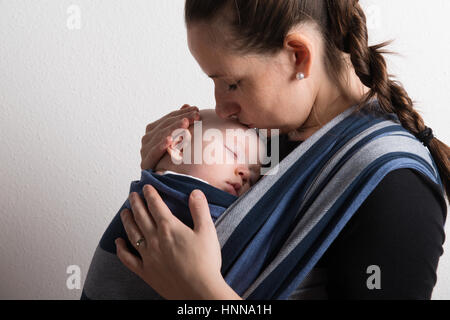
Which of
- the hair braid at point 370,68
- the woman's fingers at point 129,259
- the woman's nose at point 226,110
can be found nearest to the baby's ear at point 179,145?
the woman's nose at point 226,110

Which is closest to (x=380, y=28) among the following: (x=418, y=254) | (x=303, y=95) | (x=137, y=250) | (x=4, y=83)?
(x=303, y=95)

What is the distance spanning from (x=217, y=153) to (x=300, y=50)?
0.29 metres

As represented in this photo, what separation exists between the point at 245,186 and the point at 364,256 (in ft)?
1.17

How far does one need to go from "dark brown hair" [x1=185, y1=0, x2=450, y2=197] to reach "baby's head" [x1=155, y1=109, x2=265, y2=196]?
0.72 ft

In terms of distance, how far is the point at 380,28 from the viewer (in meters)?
1.51

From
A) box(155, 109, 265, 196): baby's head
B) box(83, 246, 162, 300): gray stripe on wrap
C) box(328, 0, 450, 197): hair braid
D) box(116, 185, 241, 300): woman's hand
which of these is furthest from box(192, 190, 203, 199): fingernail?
box(328, 0, 450, 197): hair braid

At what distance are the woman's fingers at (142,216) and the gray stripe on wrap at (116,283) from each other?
0.40ft

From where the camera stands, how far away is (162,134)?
106cm

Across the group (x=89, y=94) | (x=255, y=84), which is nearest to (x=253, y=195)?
(x=255, y=84)

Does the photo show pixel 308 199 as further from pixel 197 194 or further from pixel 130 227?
pixel 130 227

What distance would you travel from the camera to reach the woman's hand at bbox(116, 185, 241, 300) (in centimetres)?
78

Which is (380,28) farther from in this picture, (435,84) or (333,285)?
(333,285)

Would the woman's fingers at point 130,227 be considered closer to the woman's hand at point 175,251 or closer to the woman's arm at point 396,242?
the woman's hand at point 175,251

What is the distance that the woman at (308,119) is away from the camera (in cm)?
73
